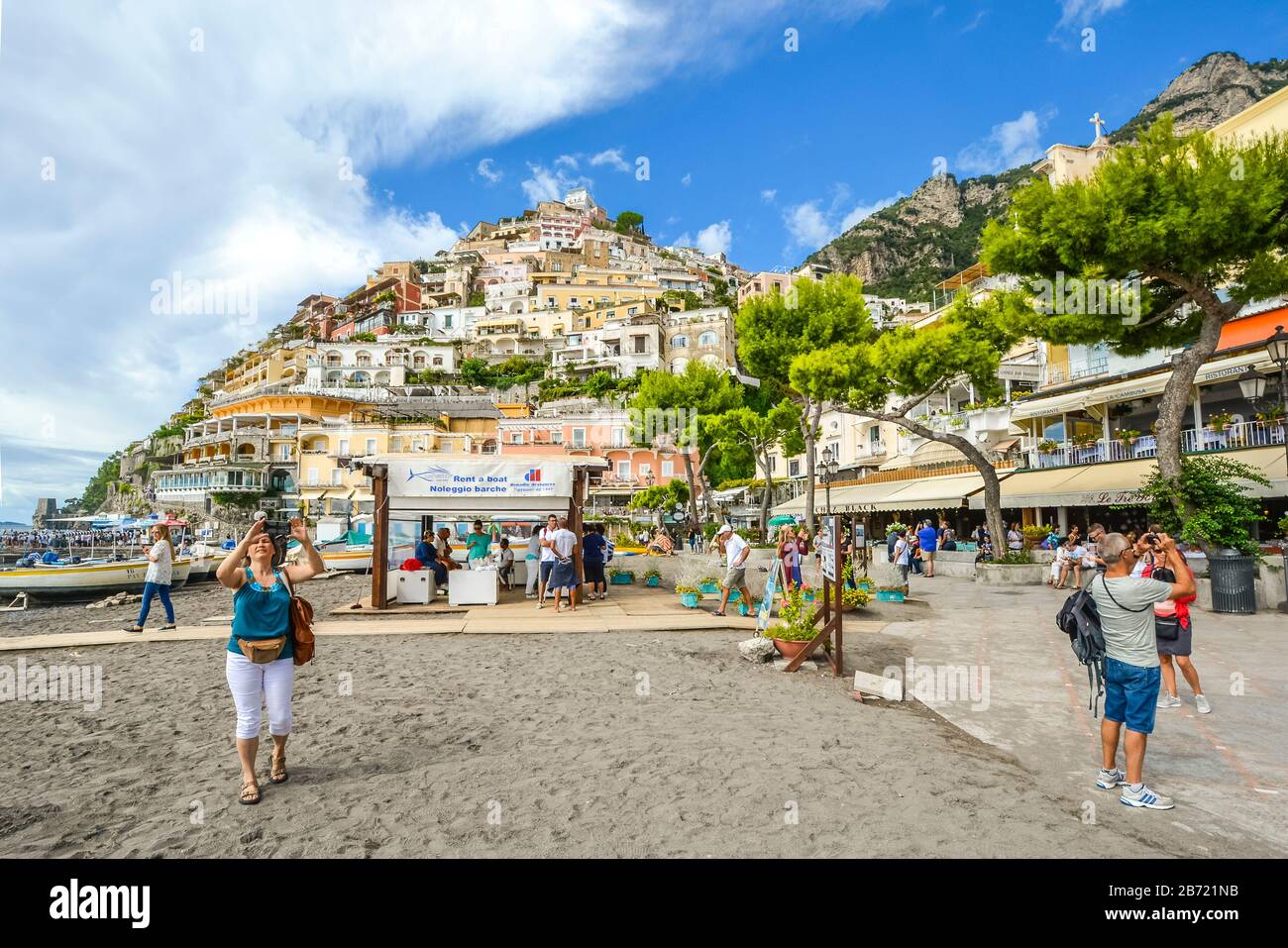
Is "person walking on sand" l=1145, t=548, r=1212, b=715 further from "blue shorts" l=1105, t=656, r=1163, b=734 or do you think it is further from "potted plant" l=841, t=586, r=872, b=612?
"potted plant" l=841, t=586, r=872, b=612

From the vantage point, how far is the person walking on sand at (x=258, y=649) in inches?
160

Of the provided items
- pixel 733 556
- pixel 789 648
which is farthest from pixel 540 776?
pixel 733 556

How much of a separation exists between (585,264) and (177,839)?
12041 cm

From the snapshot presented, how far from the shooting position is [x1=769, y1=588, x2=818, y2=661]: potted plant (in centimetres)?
809

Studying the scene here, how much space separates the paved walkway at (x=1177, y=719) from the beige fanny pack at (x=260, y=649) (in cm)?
489

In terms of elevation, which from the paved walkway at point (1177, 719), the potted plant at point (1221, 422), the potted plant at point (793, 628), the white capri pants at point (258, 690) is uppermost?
the potted plant at point (1221, 422)

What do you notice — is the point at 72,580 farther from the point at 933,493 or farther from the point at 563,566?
the point at 933,493

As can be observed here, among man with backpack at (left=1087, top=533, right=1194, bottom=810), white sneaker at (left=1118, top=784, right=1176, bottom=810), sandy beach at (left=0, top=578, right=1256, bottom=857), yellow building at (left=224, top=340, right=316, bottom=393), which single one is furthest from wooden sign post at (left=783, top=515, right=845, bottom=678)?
yellow building at (left=224, top=340, right=316, bottom=393)

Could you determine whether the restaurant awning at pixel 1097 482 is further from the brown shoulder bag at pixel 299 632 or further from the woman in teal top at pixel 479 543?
the brown shoulder bag at pixel 299 632

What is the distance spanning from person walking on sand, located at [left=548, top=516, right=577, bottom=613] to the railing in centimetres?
1228

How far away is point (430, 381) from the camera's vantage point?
A: 79938mm

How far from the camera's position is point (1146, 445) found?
19734 mm

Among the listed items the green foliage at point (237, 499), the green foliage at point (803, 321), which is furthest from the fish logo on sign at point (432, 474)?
the green foliage at point (237, 499)

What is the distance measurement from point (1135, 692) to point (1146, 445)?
65.0ft
